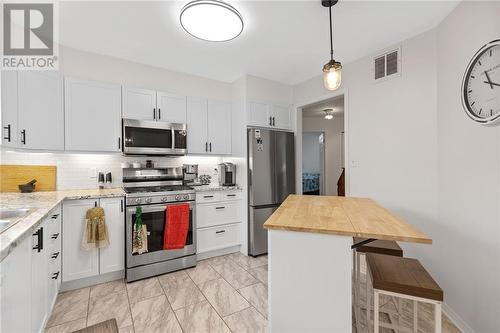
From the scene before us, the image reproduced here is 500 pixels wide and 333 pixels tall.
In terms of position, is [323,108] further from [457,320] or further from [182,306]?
[182,306]

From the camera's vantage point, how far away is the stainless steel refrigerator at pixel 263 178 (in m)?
3.29

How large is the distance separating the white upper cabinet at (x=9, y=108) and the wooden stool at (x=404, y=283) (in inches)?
117

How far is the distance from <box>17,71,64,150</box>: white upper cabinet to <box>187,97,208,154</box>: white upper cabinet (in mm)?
1439

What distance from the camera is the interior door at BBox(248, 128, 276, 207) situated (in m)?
3.29

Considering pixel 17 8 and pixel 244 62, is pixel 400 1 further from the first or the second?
pixel 17 8

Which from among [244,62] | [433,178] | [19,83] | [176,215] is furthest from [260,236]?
[19,83]

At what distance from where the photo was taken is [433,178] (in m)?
2.23

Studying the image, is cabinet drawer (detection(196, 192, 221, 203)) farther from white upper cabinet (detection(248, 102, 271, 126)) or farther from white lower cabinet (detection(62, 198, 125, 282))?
white upper cabinet (detection(248, 102, 271, 126))

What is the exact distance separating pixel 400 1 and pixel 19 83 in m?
3.50

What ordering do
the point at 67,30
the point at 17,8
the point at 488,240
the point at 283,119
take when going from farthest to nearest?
the point at 283,119
the point at 67,30
the point at 17,8
the point at 488,240

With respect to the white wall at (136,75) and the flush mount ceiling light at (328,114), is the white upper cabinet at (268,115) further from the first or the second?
the flush mount ceiling light at (328,114)

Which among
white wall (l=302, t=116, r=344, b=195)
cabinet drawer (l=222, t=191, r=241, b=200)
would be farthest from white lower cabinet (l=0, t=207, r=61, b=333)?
Answer: white wall (l=302, t=116, r=344, b=195)

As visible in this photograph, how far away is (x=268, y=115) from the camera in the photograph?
3.60m

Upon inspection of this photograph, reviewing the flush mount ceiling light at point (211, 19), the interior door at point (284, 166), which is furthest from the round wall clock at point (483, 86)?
the interior door at point (284, 166)
